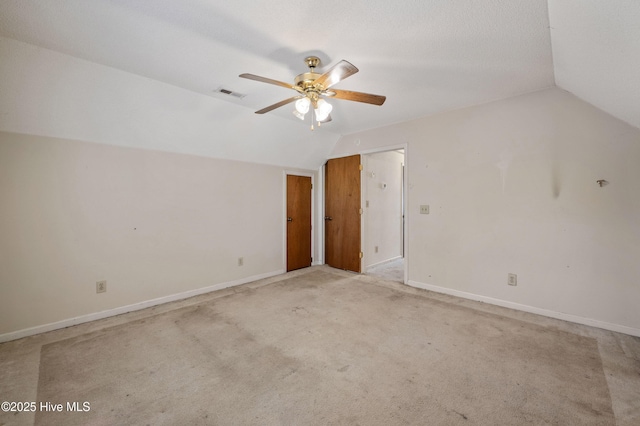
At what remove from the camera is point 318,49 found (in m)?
2.03

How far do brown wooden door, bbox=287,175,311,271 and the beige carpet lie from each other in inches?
74.9

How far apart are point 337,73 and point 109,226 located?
2.91m

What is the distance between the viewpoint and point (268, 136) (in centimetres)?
388

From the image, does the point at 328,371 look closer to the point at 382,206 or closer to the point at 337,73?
the point at 337,73

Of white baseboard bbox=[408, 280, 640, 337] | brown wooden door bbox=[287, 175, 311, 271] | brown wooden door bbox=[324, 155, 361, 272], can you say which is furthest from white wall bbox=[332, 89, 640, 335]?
brown wooden door bbox=[287, 175, 311, 271]

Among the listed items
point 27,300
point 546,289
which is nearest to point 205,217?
point 27,300

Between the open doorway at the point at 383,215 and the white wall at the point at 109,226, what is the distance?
2037 mm

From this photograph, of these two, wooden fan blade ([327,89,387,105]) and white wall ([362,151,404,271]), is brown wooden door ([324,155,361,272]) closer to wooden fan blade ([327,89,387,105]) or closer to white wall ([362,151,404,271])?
white wall ([362,151,404,271])

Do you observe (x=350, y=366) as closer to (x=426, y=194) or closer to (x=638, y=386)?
(x=638, y=386)

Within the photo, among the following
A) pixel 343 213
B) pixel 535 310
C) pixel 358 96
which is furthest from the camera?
pixel 343 213

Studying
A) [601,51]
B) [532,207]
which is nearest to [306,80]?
[601,51]

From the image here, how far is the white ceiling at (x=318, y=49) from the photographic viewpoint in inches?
62.1

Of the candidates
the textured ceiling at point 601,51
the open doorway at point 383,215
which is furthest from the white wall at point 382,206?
the textured ceiling at point 601,51

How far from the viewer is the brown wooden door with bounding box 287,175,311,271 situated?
15.5ft
